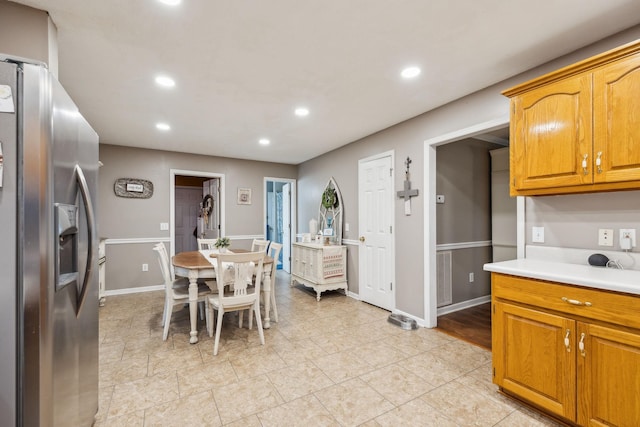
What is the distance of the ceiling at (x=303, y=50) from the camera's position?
5.54 ft

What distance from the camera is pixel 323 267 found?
173 inches

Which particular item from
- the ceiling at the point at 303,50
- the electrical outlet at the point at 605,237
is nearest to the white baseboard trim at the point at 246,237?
the ceiling at the point at 303,50

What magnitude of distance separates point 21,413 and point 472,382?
253cm

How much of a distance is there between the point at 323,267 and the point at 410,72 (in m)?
2.88

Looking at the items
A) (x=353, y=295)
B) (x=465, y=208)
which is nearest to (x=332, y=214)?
(x=353, y=295)

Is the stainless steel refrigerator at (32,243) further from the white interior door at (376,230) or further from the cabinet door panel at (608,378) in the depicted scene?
the white interior door at (376,230)

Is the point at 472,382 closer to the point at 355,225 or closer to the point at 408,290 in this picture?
the point at 408,290

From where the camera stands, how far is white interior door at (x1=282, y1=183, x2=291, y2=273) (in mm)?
6496

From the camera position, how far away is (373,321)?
3.47m

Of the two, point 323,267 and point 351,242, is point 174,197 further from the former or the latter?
point 351,242

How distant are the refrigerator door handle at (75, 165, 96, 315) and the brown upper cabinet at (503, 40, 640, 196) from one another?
8.60 ft

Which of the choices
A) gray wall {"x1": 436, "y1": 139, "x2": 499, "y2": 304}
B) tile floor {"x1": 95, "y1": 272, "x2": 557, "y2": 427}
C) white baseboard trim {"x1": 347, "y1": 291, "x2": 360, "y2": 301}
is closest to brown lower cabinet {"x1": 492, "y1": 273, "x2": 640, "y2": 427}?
tile floor {"x1": 95, "y1": 272, "x2": 557, "y2": 427}

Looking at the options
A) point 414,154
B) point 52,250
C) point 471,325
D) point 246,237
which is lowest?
point 471,325

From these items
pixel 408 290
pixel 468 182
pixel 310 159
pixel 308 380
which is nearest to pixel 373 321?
pixel 408 290
